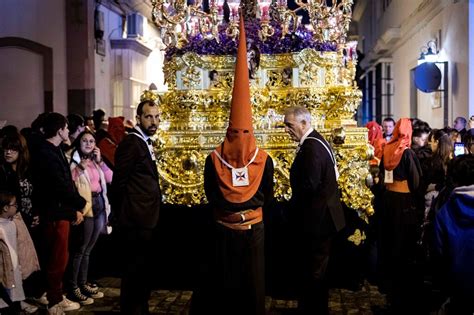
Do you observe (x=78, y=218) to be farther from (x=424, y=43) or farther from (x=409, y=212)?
(x=424, y=43)

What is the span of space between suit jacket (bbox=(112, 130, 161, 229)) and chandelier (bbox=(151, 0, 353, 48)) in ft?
8.24

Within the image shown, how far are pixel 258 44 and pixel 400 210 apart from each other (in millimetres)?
2433

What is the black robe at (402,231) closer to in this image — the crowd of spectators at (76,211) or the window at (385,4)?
the crowd of spectators at (76,211)

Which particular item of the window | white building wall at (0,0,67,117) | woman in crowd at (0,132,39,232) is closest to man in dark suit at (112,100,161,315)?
woman in crowd at (0,132,39,232)

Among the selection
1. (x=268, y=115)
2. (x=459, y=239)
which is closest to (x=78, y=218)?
(x=268, y=115)

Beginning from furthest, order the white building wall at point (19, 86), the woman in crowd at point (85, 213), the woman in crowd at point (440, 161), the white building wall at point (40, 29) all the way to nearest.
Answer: the white building wall at point (19, 86) → the white building wall at point (40, 29) → the woman in crowd at point (440, 161) → the woman in crowd at point (85, 213)

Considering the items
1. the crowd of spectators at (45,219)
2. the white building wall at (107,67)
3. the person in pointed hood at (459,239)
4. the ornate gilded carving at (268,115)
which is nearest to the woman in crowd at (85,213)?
the crowd of spectators at (45,219)

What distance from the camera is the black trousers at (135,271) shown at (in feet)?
21.2

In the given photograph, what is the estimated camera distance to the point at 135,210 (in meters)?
6.48

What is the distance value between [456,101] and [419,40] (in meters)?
4.94

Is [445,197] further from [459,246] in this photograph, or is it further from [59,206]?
[59,206]

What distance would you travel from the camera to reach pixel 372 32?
29969 mm

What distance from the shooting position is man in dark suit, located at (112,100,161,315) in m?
6.45

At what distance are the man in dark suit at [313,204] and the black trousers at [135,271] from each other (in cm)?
132
